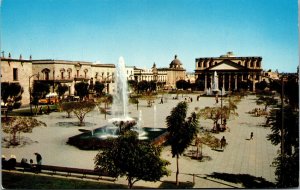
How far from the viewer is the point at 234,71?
88.5m

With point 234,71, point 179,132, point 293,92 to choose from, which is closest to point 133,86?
point 234,71

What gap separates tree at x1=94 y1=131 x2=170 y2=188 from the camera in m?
12.6

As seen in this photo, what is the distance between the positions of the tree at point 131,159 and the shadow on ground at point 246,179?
391 cm

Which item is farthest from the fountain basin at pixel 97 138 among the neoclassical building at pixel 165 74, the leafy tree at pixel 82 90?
the neoclassical building at pixel 165 74

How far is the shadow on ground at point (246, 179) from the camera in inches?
587

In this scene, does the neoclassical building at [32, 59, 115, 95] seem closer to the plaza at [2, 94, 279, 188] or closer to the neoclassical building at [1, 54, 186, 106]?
the neoclassical building at [1, 54, 186, 106]

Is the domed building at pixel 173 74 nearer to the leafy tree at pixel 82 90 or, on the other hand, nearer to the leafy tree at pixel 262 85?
the leafy tree at pixel 262 85

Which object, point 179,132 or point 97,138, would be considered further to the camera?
point 97,138

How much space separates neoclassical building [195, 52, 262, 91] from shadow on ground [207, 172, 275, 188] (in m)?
71.1

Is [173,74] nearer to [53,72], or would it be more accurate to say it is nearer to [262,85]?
[262,85]

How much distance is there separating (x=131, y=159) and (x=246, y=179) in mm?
5743

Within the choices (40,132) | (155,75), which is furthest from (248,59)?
(40,132)

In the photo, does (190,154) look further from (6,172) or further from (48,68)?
(48,68)

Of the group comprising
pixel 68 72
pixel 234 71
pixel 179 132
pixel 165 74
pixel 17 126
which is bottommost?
pixel 17 126
